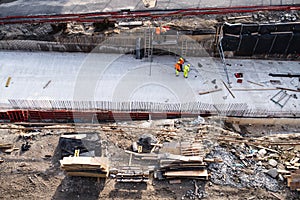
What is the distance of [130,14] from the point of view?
68.8 ft

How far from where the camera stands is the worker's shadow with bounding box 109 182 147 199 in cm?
1260

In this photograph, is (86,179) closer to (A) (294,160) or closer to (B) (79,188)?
(B) (79,188)

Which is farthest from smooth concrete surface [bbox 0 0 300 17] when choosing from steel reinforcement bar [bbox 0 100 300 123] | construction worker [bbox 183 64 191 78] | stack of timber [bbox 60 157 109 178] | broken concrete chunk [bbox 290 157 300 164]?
stack of timber [bbox 60 157 109 178]

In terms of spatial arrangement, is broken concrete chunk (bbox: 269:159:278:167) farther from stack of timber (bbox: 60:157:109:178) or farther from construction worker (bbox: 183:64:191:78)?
stack of timber (bbox: 60:157:109:178)

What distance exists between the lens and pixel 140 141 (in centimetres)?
1442

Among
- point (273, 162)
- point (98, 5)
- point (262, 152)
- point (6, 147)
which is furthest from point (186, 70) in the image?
point (6, 147)

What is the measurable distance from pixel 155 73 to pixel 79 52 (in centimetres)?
545

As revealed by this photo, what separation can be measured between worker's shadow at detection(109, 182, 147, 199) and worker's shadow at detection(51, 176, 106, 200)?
1.99 feet

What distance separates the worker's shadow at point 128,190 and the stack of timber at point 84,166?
778mm

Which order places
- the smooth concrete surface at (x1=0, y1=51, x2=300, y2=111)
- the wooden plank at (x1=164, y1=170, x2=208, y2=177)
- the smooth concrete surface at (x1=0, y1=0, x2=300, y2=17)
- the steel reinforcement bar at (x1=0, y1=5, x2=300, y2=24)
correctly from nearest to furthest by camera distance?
the wooden plank at (x1=164, y1=170, x2=208, y2=177) < the smooth concrete surface at (x1=0, y1=51, x2=300, y2=111) < the steel reinforcement bar at (x1=0, y1=5, x2=300, y2=24) < the smooth concrete surface at (x1=0, y1=0, x2=300, y2=17)

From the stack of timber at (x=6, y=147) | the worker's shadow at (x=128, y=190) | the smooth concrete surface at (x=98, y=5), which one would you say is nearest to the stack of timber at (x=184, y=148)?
the worker's shadow at (x=128, y=190)

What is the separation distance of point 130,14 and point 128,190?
1278 cm

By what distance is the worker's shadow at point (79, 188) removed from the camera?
1266cm

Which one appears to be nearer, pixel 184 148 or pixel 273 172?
pixel 273 172
